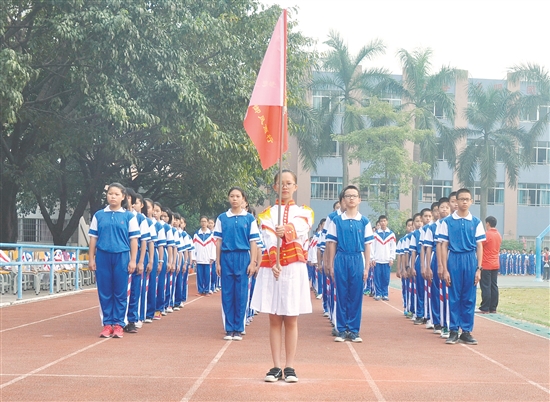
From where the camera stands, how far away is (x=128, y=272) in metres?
11.0

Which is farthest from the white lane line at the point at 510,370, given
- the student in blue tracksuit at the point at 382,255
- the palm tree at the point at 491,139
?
the palm tree at the point at 491,139

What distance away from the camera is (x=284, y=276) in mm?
7613

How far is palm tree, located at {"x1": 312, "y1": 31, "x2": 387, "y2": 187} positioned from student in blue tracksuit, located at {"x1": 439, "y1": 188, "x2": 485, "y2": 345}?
32.4 m

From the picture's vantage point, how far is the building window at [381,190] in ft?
144

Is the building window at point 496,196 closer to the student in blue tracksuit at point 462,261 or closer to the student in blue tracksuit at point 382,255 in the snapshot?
the student in blue tracksuit at point 382,255

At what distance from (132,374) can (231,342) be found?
9.69 ft

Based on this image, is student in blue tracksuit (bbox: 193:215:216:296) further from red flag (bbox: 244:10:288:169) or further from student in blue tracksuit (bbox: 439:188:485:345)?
red flag (bbox: 244:10:288:169)

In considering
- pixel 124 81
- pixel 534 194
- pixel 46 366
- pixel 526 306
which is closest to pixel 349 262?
pixel 46 366

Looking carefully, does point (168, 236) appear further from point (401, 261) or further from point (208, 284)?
point (208, 284)

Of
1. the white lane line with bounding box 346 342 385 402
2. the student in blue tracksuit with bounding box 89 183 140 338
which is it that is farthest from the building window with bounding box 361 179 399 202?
the white lane line with bounding box 346 342 385 402

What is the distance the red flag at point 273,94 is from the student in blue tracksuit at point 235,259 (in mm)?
2859

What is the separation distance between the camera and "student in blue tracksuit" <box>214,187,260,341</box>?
11.1 m

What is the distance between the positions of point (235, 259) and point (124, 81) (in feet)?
29.2

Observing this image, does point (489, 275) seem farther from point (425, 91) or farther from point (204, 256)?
point (425, 91)
